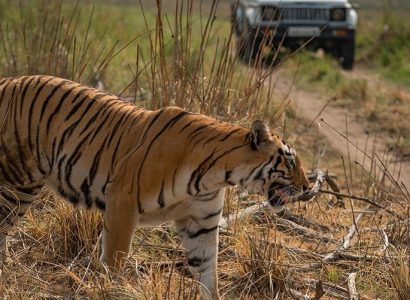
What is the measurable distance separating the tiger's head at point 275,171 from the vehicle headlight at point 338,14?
9.56 metres

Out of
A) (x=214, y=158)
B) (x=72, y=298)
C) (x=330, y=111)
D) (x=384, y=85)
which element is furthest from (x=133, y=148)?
(x=384, y=85)

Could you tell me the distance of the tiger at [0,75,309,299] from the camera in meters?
3.97

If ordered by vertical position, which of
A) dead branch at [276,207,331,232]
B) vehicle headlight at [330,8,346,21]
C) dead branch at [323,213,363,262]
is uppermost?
dead branch at [323,213,363,262]

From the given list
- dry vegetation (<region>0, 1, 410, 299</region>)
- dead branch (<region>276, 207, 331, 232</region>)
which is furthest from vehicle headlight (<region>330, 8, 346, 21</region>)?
dead branch (<region>276, 207, 331, 232</region>)

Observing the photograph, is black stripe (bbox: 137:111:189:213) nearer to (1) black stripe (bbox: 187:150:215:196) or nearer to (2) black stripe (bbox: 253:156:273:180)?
(1) black stripe (bbox: 187:150:215:196)

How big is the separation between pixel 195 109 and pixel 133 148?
54.3 inches

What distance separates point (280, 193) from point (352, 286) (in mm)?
585

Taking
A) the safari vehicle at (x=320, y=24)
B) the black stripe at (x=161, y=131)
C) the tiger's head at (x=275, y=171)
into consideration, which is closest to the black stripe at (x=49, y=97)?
the black stripe at (x=161, y=131)

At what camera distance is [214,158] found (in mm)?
3971

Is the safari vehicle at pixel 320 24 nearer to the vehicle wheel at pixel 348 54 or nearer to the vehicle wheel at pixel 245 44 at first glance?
the vehicle wheel at pixel 348 54

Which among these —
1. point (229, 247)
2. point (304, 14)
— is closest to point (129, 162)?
point (229, 247)

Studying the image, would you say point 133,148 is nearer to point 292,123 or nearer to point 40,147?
point 40,147

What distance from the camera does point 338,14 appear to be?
1337cm

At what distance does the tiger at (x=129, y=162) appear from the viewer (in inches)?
156
